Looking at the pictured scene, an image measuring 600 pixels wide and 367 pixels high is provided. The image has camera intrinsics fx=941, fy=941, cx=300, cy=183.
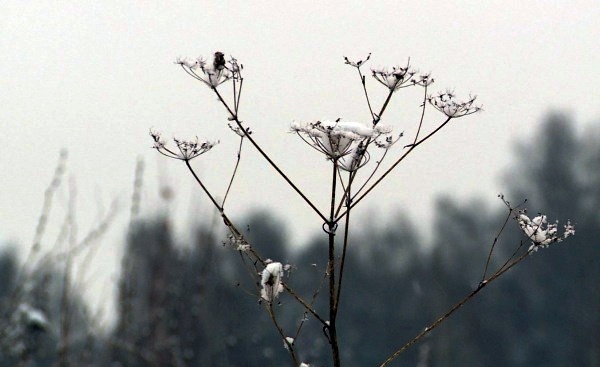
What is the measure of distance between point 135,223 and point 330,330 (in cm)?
298

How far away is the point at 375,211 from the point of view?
49281 millimetres

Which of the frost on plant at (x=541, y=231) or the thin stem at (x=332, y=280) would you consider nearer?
the thin stem at (x=332, y=280)

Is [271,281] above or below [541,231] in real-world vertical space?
above

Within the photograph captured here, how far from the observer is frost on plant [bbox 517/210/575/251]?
2828 mm

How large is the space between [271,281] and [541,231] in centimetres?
88

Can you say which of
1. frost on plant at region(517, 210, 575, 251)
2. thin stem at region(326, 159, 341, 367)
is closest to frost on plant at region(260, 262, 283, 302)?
thin stem at region(326, 159, 341, 367)

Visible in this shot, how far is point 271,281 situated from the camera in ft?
8.53

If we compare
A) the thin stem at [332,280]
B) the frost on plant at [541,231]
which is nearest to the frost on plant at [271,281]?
the thin stem at [332,280]

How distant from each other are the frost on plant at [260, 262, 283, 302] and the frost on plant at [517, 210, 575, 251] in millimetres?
776

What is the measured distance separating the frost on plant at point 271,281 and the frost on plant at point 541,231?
78 centimetres

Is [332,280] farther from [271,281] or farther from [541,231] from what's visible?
[541,231]

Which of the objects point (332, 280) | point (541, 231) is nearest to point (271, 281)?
point (332, 280)

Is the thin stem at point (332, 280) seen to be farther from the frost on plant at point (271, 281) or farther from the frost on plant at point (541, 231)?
the frost on plant at point (541, 231)

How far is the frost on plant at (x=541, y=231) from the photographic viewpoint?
9.28 feet
